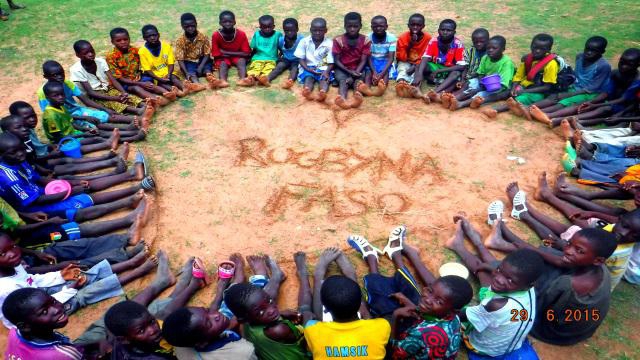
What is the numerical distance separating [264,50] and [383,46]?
1798 mm

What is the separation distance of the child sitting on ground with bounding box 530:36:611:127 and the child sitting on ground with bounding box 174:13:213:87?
460 cm

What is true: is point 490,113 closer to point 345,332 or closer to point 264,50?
point 264,50

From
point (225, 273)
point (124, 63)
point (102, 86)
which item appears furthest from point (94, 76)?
point (225, 273)

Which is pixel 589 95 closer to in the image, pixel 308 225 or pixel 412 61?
pixel 412 61

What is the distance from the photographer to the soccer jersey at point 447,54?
6.10 metres

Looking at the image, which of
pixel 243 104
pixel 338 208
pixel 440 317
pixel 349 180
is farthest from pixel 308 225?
pixel 243 104

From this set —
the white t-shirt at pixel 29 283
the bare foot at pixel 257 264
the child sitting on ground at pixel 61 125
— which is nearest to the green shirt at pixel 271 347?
the bare foot at pixel 257 264

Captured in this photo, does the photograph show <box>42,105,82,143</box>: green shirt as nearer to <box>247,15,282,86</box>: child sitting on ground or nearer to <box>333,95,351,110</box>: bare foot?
<box>247,15,282,86</box>: child sitting on ground

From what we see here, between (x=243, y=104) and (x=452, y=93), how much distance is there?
286 centimetres

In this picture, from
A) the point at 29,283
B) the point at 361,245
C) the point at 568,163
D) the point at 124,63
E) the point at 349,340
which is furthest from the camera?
the point at 124,63

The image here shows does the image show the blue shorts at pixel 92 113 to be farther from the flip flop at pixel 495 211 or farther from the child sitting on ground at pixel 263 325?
the flip flop at pixel 495 211

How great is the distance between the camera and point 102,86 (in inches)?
231

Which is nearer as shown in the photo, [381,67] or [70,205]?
[70,205]

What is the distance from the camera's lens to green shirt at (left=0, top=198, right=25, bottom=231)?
11.8 ft
